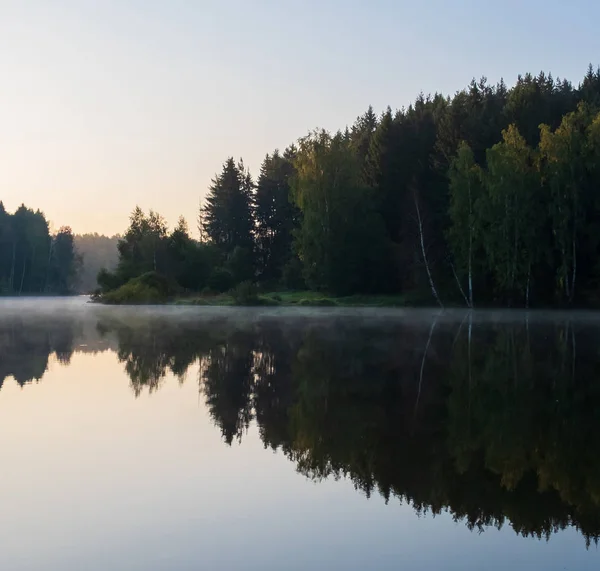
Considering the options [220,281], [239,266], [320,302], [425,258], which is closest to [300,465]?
[425,258]

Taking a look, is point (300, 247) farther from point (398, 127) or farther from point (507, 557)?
point (507, 557)

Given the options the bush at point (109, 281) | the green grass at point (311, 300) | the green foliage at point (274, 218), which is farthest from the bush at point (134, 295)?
the green foliage at point (274, 218)

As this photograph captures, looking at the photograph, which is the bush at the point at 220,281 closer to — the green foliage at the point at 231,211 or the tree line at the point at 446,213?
the tree line at the point at 446,213

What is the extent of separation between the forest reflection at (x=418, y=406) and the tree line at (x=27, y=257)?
90560 mm

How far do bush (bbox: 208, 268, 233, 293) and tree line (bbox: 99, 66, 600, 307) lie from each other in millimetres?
103

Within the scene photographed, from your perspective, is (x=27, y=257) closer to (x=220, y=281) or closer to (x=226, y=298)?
(x=220, y=281)

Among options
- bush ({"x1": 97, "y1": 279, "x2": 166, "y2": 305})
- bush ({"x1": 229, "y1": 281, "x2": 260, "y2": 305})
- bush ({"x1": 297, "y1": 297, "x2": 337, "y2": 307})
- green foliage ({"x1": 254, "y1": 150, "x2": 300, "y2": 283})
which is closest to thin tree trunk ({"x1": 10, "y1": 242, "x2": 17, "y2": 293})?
green foliage ({"x1": 254, "y1": 150, "x2": 300, "y2": 283})

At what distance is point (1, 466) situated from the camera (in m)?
7.43

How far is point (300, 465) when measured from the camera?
7660 mm

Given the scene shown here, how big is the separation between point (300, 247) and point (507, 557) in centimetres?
5173

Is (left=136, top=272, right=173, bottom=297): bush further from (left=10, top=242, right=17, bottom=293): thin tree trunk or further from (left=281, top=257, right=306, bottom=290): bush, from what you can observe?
(left=10, top=242, right=17, bottom=293): thin tree trunk

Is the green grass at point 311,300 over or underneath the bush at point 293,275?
underneath

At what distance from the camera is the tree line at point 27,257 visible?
107387 millimetres

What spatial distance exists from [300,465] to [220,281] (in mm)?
55546
